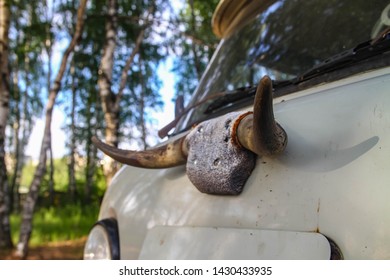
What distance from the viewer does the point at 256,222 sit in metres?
0.97

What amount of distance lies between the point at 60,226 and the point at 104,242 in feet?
29.3

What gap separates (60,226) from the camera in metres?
9.71

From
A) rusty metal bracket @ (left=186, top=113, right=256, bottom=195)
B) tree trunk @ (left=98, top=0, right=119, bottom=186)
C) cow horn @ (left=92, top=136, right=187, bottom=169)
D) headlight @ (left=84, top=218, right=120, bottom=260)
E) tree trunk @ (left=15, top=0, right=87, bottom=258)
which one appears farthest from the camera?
tree trunk @ (left=98, top=0, right=119, bottom=186)

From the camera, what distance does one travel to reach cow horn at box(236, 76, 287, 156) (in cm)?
81

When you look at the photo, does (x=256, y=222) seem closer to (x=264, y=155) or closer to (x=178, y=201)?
(x=264, y=155)

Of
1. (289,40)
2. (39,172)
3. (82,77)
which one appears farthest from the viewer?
(82,77)

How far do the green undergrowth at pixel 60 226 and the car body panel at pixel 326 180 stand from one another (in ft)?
26.1

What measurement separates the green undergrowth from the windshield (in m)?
7.31

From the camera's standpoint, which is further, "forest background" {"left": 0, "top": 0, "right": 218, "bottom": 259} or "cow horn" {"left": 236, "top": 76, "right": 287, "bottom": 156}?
"forest background" {"left": 0, "top": 0, "right": 218, "bottom": 259}

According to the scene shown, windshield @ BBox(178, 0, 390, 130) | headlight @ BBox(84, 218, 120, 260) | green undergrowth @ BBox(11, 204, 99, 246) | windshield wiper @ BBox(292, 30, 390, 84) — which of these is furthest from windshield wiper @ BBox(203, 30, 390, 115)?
green undergrowth @ BBox(11, 204, 99, 246)

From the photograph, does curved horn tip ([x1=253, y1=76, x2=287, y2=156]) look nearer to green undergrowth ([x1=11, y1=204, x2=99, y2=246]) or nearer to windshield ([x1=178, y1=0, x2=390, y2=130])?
windshield ([x1=178, y1=0, x2=390, y2=130])

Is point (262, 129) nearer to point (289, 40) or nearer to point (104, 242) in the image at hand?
point (104, 242)

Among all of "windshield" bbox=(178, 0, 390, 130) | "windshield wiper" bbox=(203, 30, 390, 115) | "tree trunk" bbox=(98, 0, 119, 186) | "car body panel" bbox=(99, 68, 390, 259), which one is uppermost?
"tree trunk" bbox=(98, 0, 119, 186)

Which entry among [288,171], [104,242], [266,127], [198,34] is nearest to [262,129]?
[266,127]
